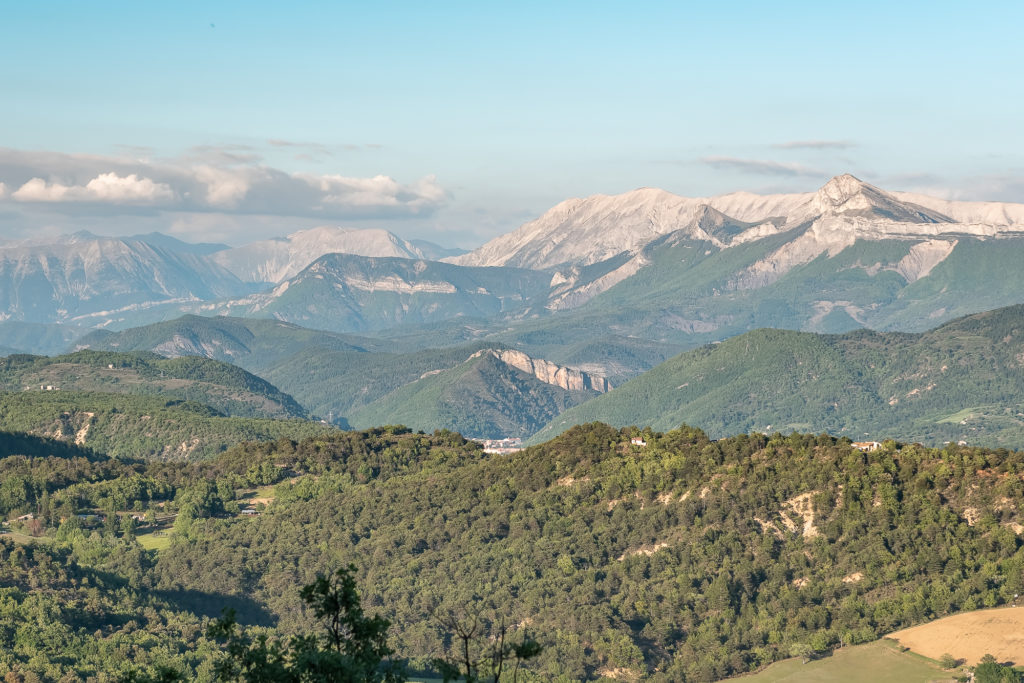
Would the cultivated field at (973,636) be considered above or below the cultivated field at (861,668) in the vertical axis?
above

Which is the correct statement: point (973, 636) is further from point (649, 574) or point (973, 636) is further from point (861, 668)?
point (649, 574)

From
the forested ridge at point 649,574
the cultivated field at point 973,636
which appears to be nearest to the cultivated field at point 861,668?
the cultivated field at point 973,636

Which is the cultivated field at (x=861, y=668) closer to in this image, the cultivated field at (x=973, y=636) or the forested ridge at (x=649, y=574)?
the cultivated field at (x=973, y=636)

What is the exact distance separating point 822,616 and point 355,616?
9729cm

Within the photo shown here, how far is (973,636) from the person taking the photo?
145m

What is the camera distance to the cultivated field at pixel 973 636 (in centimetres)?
14175

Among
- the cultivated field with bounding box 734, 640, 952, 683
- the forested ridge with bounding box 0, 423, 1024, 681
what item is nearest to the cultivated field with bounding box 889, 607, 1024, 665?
the cultivated field with bounding box 734, 640, 952, 683

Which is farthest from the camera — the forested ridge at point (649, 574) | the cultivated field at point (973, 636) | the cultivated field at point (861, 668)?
the forested ridge at point (649, 574)

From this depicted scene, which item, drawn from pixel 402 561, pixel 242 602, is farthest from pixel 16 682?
pixel 402 561

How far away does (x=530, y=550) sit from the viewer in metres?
189

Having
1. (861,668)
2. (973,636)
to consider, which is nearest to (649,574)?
(861,668)

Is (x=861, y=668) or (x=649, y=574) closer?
(x=861, y=668)

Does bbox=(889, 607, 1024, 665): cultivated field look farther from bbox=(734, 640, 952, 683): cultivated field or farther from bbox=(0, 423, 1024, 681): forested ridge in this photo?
bbox=(0, 423, 1024, 681): forested ridge

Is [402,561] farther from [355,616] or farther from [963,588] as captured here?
[355,616]
